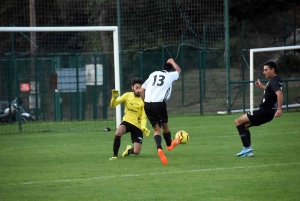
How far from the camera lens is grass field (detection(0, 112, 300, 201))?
9.00 meters

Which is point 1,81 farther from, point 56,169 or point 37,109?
point 56,169

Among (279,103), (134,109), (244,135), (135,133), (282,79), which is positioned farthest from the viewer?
(282,79)

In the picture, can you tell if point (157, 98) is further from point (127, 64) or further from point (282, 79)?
point (127, 64)

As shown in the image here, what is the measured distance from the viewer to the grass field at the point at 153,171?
9000mm

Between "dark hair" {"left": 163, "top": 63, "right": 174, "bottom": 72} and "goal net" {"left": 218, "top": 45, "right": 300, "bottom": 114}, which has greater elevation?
"dark hair" {"left": 163, "top": 63, "right": 174, "bottom": 72}

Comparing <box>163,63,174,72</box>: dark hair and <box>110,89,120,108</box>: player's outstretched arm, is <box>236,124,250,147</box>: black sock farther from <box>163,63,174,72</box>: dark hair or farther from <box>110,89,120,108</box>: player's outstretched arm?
<box>110,89,120,108</box>: player's outstretched arm

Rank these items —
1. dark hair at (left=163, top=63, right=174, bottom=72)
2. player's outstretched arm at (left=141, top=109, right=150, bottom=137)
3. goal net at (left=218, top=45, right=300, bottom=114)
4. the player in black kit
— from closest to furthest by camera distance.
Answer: the player in black kit → dark hair at (left=163, top=63, right=174, bottom=72) → player's outstretched arm at (left=141, top=109, right=150, bottom=137) → goal net at (left=218, top=45, right=300, bottom=114)

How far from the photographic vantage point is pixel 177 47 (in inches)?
1177

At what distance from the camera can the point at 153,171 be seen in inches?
442

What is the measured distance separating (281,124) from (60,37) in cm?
1863

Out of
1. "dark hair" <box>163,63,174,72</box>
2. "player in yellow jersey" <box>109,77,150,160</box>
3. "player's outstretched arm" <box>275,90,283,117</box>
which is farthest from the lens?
"player in yellow jersey" <box>109,77,150,160</box>

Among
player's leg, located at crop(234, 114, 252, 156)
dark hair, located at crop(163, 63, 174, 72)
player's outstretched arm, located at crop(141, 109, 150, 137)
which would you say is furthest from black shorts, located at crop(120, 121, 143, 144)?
player's leg, located at crop(234, 114, 252, 156)

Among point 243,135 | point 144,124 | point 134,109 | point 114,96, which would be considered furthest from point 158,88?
point 243,135

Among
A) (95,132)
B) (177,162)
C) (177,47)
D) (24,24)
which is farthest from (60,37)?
(177,162)
